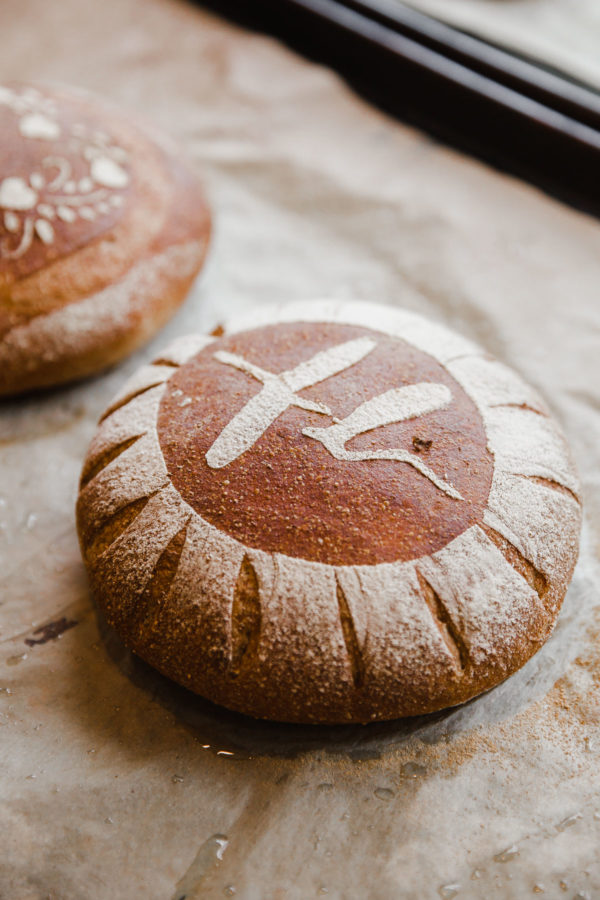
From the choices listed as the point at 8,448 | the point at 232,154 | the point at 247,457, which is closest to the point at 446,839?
the point at 247,457

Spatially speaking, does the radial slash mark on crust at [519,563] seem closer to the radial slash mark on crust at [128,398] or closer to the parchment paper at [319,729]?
the parchment paper at [319,729]

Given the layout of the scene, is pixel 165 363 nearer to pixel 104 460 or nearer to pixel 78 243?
pixel 104 460

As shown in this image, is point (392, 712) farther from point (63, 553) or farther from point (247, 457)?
point (63, 553)

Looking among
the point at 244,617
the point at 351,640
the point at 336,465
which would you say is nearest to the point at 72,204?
the point at 336,465

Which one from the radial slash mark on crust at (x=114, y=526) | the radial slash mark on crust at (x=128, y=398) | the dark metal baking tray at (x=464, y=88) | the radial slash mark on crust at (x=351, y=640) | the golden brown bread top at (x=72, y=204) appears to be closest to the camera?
the radial slash mark on crust at (x=351, y=640)

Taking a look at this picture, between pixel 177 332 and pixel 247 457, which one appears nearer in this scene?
pixel 247 457

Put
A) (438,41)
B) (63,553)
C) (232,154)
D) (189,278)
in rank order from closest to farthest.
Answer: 1. (63,553)
2. (189,278)
3. (438,41)
4. (232,154)

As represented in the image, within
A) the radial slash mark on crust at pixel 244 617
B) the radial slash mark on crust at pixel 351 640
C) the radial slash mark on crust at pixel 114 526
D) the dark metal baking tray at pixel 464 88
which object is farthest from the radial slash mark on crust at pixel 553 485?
the dark metal baking tray at pixel 464 88
